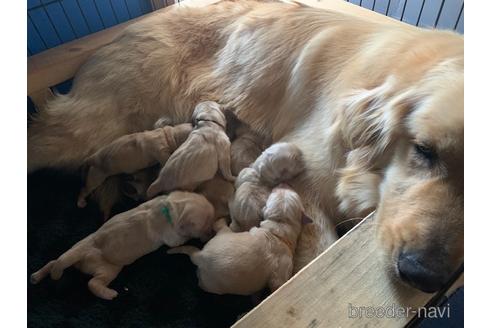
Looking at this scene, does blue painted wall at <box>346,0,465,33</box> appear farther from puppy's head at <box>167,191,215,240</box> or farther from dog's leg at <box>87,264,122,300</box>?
dog's leg at <box>87,264,122,300</box>

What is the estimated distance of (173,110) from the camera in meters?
1.81

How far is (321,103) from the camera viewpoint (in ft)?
4.91

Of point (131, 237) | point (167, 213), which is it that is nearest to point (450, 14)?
point (167, 213)

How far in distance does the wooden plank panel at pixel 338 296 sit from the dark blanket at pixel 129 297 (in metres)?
0.49

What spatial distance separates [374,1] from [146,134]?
1489 mm

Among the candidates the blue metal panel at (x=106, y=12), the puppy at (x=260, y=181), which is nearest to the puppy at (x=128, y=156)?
the puppy at (x=260, y=181)

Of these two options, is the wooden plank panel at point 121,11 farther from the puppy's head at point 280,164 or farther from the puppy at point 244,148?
the puppy's head at point 280,164

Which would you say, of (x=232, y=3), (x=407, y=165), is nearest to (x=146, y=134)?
(x=232, y=3)

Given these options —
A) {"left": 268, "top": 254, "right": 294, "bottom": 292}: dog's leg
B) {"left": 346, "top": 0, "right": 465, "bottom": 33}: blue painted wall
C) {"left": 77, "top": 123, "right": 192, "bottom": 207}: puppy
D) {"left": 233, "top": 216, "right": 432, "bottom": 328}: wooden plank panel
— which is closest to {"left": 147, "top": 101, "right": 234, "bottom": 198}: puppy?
{"left": 77, "top": 123, "right": 192, "bottom": 207}: puppy

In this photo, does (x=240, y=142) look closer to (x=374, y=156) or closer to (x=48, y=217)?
(x=374, y=156)

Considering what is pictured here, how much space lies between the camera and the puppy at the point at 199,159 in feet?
4.79

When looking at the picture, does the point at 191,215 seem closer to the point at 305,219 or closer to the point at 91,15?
the point at 305,219

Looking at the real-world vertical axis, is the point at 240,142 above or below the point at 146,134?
below

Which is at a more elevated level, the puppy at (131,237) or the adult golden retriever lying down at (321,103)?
the adult golden retriever lying down at (321,103)
